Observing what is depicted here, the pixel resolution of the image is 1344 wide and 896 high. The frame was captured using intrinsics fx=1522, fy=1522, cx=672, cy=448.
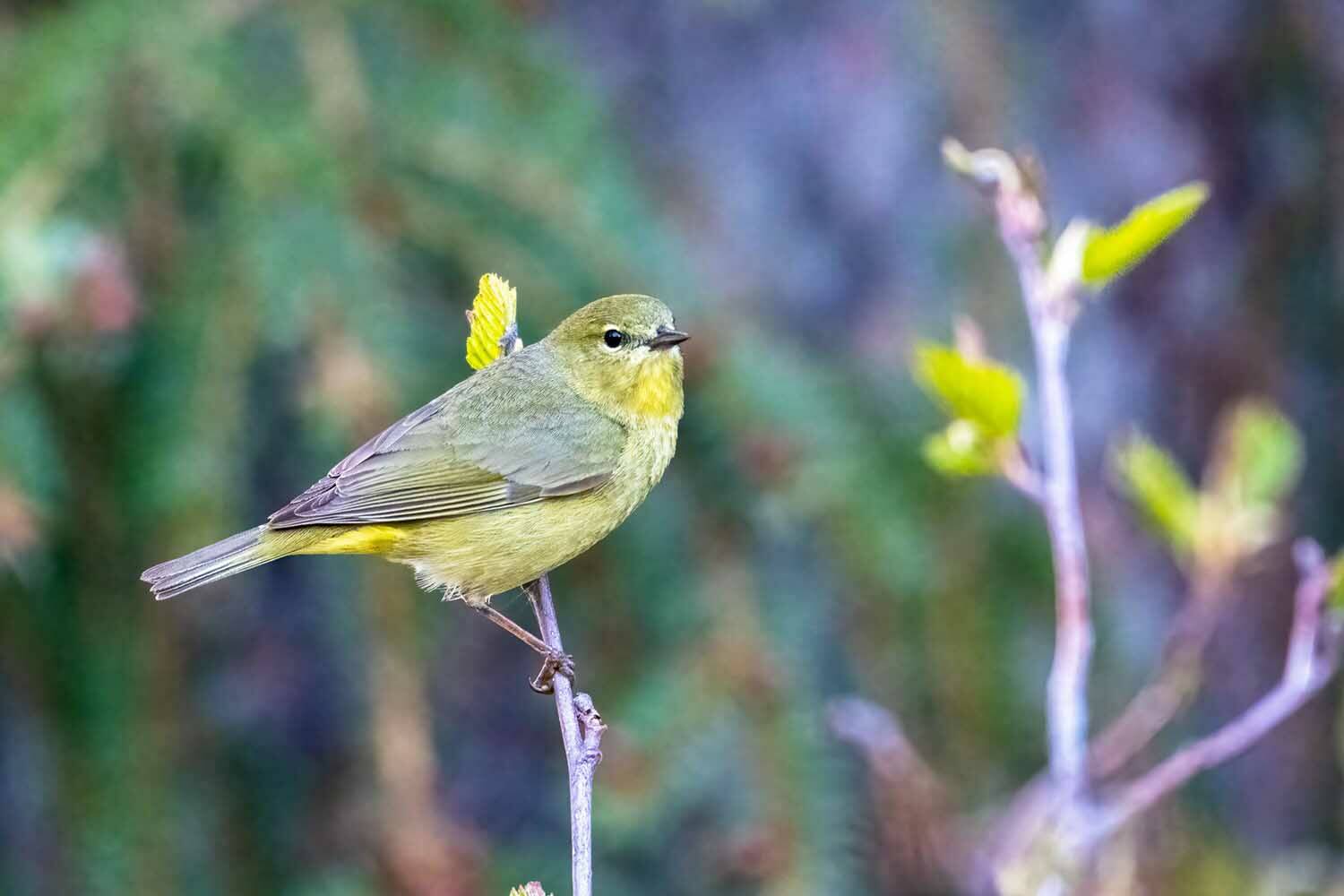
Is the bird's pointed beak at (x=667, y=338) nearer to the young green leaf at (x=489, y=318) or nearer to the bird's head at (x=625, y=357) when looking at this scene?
the bird's head at (x=625, y=357)

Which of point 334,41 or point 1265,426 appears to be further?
point 334,41

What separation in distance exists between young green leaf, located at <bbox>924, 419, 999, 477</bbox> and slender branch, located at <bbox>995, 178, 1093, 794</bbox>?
0.08 m

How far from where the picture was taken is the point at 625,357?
8.25ft

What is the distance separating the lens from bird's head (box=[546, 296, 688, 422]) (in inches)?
97.7

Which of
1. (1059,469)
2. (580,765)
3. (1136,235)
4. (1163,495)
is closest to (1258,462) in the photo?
(1163,495)

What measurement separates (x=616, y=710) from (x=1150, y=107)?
2557 millimetres

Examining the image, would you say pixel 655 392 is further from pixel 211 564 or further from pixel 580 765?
pixel 580 765

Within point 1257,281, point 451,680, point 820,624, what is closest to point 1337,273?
point 1257,281

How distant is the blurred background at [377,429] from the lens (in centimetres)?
240

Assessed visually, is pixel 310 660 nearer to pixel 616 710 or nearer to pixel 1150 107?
pixel 616 710

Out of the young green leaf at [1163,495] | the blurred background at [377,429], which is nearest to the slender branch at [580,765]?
the blurred background at [377,429]

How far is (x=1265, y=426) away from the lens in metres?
2.28

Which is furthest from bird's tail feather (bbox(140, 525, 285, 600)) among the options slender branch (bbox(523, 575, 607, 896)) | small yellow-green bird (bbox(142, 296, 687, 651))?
slender branch (bbox(523, 575, 607, 896))

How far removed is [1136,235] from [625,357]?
1.00 meters
